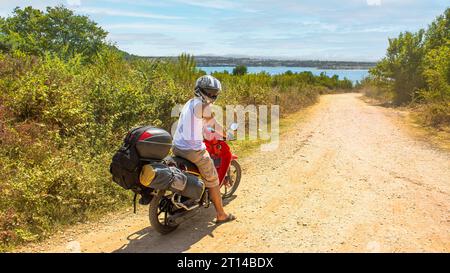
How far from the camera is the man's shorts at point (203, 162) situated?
5.06 meters

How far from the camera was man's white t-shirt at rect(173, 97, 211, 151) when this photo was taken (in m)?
4.95

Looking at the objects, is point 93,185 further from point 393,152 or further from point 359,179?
point 393,152

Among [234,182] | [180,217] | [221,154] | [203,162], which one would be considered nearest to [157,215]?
[180,217]

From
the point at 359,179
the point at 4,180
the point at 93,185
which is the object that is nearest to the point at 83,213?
the point at 93,185

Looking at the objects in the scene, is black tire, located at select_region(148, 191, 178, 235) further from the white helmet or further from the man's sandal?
the white helmet

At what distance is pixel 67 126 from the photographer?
297 inches

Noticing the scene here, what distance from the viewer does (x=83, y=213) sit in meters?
5.57

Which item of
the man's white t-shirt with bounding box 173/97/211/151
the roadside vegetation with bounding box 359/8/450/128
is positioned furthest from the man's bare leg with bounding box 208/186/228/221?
the roadside vegetation with bounding box 359/8/450/128

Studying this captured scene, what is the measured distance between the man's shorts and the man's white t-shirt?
69 millimetres

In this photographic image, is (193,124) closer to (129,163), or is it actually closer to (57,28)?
(129,163)

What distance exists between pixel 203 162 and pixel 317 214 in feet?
6.53

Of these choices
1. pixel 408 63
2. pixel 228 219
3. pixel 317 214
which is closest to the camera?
pixel 228 219
